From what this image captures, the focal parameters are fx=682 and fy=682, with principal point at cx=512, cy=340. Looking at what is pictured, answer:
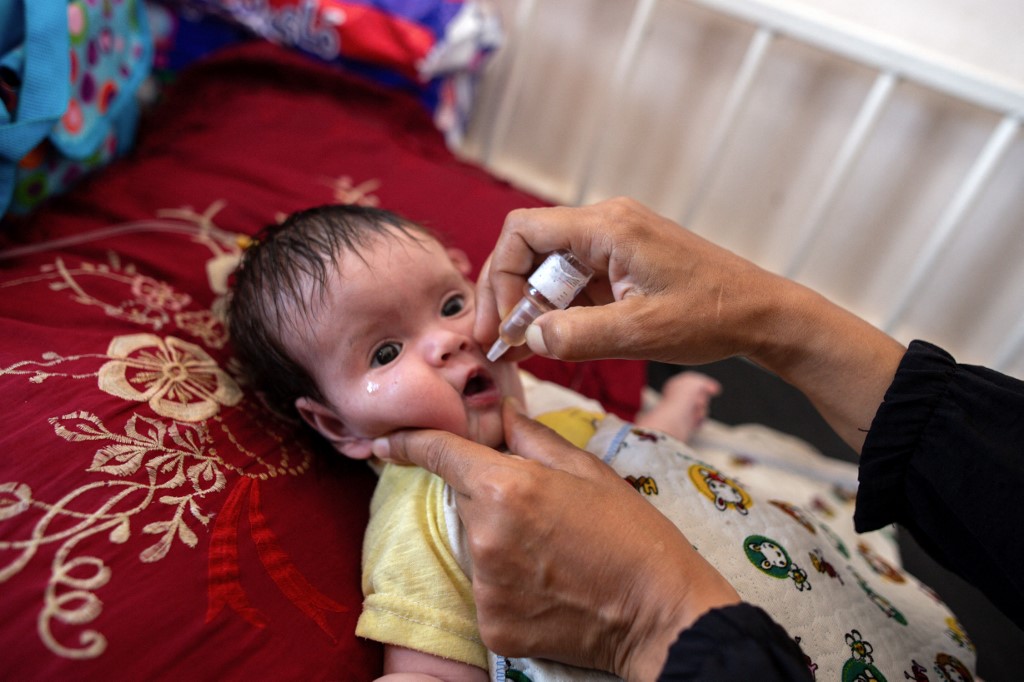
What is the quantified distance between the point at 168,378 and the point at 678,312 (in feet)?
1.98

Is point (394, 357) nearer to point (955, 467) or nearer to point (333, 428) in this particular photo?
point (333, 428)

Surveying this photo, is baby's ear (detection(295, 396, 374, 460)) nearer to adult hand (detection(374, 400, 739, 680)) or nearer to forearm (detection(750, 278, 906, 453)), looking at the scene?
adult hand (detection(374, 400, 739, 680))

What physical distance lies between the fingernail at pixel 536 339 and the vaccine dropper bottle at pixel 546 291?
0.11 ft

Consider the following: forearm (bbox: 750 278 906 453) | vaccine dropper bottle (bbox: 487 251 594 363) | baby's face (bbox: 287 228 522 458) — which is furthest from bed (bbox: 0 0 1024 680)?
forearm (bbox: 750 278 906 453)

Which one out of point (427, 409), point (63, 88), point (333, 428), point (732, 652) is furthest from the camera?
point (63, 88)

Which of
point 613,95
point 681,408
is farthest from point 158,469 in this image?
point 613,95

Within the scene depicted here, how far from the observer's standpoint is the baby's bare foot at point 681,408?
1.33 m

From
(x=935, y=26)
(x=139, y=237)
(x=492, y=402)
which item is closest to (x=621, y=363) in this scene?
(x=492, y=402)

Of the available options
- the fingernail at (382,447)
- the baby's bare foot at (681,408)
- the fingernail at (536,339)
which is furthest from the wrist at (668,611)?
the baby's bare foot at (681,408)

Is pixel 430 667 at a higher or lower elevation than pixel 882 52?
lower

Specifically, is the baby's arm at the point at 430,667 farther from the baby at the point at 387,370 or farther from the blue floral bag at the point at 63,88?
the blue floral bag at the point at 63,88

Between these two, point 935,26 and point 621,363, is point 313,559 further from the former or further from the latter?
point 935,26

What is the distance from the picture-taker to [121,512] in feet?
2.19

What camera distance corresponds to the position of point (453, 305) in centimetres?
90
